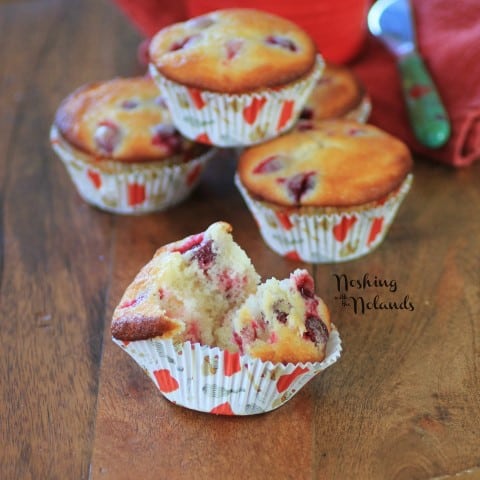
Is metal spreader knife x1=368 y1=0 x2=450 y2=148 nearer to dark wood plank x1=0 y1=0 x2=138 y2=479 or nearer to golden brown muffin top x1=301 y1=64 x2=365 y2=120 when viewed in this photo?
golden brown muffin top x1=301 y1=64 x2=365 y2=120

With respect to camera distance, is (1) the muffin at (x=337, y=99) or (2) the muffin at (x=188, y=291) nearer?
(2) the muffin at (x=188, y=291)

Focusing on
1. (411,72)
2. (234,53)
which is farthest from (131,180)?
(411,72)

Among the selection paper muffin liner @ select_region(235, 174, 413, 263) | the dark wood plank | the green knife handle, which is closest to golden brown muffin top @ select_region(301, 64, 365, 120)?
the green knife handle

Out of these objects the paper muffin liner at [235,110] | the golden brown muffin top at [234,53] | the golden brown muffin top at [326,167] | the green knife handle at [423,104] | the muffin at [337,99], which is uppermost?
the golden brown muffin top at [234,53]

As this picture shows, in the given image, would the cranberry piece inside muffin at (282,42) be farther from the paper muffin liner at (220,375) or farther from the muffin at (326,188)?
the paper muffin liner at (220,375)

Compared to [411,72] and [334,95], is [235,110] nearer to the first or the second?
[334,95]

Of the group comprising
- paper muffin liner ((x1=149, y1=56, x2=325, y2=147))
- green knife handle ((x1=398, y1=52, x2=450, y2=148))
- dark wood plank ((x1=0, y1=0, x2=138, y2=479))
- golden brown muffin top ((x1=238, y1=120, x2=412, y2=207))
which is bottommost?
dark wood plank ((x1=0, y1=0, x2=138, y2=479))

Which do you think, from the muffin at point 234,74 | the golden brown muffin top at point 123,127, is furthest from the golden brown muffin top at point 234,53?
the golden brown muffin top at point 123,127
